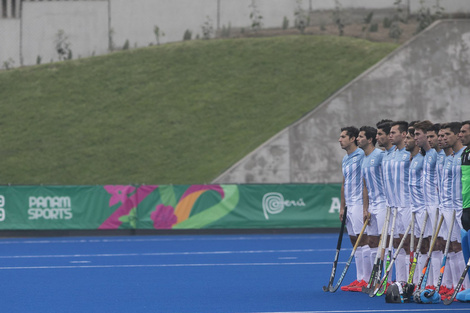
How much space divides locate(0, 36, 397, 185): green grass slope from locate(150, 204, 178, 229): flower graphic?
27.7 feet

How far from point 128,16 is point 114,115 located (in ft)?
31.0

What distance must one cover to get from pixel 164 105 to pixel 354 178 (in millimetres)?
32378

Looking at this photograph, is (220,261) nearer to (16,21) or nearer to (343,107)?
(343,107)

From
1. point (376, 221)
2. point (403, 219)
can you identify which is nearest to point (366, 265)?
point (376, 221)

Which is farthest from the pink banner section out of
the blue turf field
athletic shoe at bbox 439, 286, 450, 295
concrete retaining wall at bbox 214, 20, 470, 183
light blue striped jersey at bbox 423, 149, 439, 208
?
athletic shoe at bbox 439, 286, 450, 295

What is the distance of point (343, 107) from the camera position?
34.4 metres

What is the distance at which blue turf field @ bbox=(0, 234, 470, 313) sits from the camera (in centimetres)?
1157

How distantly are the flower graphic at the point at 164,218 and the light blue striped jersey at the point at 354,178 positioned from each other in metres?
14.4

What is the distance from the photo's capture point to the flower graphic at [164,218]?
90.4 feet

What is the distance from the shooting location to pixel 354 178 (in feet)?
A: 44.4

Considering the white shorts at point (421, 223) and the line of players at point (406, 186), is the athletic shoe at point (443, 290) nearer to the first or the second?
the line of players at point (406, 186)

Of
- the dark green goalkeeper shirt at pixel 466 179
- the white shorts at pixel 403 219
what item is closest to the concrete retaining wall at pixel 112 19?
the white shorts at pixel 403 219

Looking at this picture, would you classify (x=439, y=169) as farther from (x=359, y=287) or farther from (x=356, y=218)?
(x=359, y=287)

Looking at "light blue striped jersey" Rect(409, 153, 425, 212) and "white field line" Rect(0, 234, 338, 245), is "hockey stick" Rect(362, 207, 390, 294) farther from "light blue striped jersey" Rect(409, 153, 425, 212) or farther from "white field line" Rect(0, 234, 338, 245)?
"white field line" Rect(0, 234, 338, 245)
